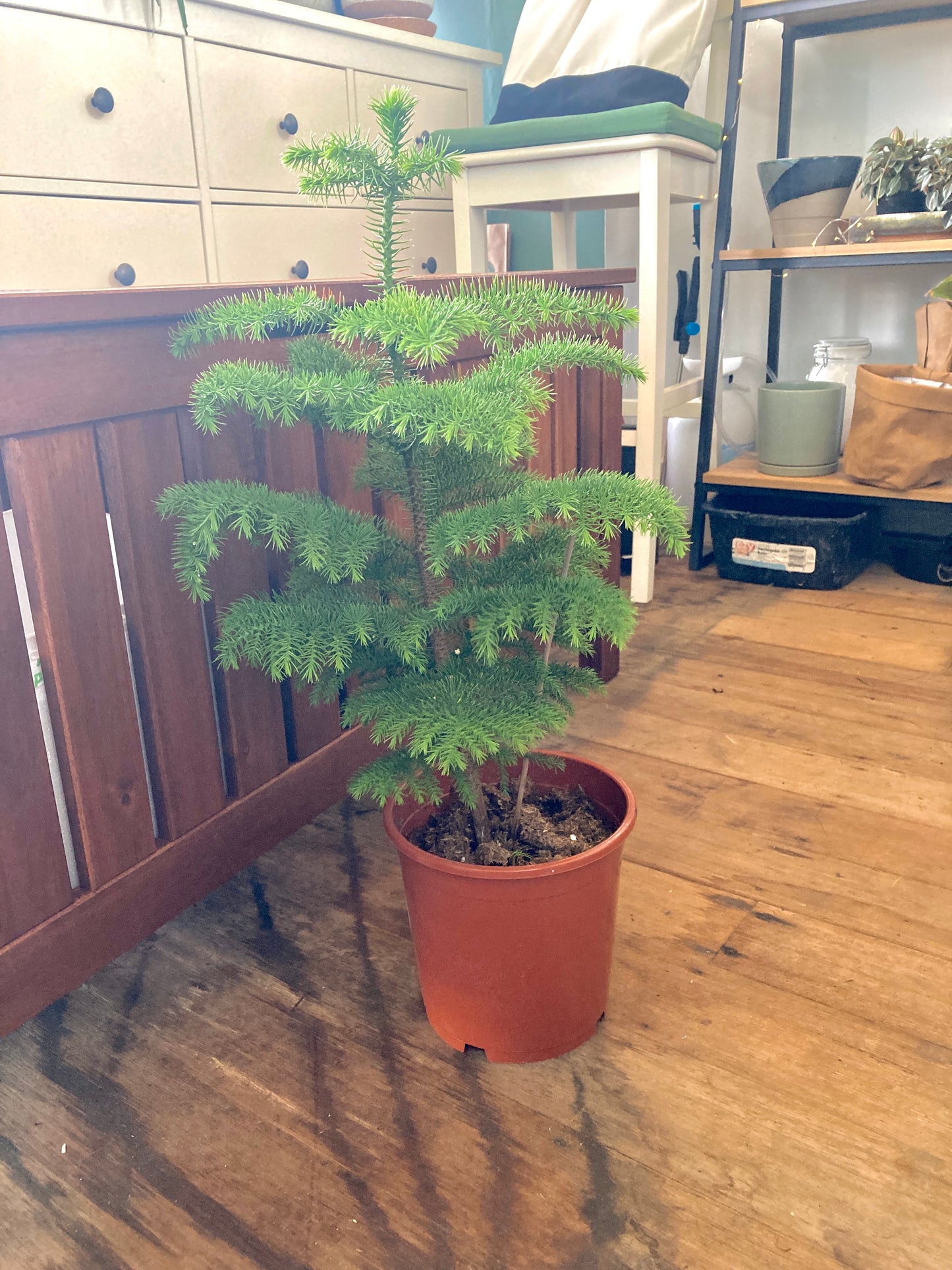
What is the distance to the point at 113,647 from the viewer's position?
937 mm

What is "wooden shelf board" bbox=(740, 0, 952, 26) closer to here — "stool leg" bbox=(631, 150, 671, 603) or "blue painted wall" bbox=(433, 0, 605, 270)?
"stool leg" bbox=(631, 150, 671, 603)

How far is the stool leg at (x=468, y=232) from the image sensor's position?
2.06 meters

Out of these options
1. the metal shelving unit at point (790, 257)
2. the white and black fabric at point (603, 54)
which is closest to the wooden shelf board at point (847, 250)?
the metal shelving unit at point (790, 257)

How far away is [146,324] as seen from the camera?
89 cm

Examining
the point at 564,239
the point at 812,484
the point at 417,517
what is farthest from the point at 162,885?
the point at 564,239

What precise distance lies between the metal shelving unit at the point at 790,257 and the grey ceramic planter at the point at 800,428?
0.04 m

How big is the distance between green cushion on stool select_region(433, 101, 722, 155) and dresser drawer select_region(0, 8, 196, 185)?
0.49 m

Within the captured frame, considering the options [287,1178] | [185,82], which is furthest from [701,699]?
[185,82]

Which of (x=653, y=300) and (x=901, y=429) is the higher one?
(x=653, y=300)

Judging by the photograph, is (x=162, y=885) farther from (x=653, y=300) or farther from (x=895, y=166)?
(x=895, y=166)

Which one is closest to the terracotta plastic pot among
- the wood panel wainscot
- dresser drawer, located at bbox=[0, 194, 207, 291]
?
the wood panel wainscot

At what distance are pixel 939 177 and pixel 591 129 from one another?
688mm

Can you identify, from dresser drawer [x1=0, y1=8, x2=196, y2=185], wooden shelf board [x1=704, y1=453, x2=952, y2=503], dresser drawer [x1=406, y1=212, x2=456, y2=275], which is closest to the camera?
dresser drawer [x1=0, y1=8, x2=196, y2=185]

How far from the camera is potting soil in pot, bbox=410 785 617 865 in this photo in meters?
0.90
